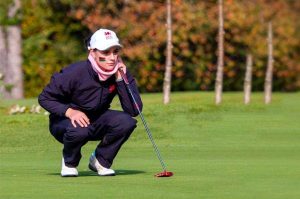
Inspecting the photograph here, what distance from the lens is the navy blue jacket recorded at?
10.5 meters

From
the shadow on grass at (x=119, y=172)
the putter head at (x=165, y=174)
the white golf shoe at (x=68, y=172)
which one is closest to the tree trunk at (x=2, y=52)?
the shadow on grass at (x=119, y=172)

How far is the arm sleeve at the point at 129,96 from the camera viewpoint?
10.6 m

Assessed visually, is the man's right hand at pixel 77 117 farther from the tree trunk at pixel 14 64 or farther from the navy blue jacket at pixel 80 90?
the tree trunk at pixel 14 64

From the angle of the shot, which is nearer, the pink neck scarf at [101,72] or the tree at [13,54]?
the pink neck scarf at [101,72]

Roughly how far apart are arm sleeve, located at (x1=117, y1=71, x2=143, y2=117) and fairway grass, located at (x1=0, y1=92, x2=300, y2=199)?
23.8 inches

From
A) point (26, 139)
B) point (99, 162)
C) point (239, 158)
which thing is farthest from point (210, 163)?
point (26, 139)

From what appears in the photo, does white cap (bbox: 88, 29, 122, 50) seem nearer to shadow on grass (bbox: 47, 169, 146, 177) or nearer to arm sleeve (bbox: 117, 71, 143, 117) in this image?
arm sleeve (bbox: 117, 71, 143, 117)

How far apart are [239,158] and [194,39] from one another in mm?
21774

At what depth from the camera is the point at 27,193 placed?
30.0 feet

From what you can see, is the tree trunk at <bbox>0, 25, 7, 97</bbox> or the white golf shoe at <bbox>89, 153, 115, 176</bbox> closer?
the white golf shoe at <bbox>89, 153, 115, 176</bbox>

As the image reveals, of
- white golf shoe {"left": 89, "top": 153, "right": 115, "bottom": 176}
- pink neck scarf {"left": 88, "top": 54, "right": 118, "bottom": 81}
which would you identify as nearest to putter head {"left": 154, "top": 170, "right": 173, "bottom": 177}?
white golf shoe {"left": 89, "top": 153, "right": 115, "bottom": 176}

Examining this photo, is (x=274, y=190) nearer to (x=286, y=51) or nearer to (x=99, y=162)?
(x=99, y=162)

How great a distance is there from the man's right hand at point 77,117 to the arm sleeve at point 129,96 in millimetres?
414

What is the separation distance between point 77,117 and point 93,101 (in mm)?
→ 250
